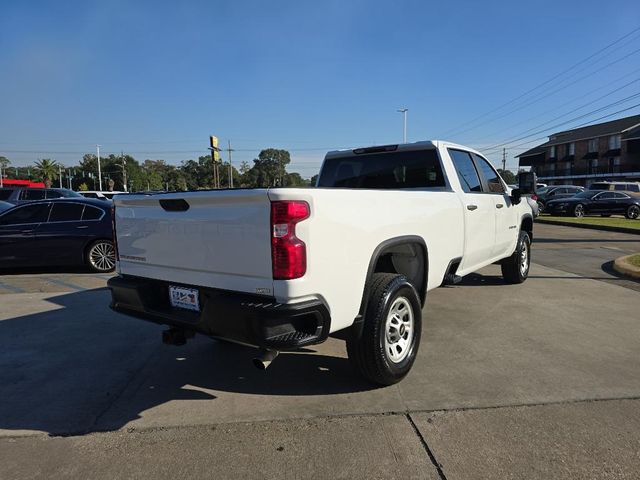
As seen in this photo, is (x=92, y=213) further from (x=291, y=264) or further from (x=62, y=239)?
(x=291, y=264)

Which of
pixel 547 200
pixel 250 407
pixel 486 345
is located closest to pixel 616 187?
pixel 547 200

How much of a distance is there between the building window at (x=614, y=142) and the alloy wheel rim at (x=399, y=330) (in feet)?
206

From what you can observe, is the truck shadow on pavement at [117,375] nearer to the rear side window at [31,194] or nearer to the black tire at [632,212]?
the rear side window at [31,194]

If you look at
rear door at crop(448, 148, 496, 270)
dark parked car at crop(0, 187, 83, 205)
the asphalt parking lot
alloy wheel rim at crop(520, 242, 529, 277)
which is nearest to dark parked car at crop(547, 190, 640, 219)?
alloy wheel rim at crop(520, 242, 529, 277)

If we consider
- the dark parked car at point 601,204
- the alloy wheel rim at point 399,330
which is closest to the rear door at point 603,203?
the dark parked car at point 601,204

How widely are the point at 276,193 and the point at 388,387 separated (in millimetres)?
1921

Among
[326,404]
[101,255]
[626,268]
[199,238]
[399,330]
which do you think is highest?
[199,238]

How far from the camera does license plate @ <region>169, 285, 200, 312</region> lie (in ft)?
10.7

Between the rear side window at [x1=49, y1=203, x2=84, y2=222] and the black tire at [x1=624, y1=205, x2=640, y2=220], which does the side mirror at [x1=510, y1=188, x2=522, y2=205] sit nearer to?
the rear side window at [x1=49, y1=203, x2=84, y2=222]

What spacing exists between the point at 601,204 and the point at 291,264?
26.2 metres

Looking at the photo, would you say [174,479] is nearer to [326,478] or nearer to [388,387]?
[326,478]

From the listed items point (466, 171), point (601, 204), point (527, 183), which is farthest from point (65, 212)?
point (601, 204)

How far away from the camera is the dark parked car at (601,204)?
2355cm

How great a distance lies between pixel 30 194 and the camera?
18281 mm
